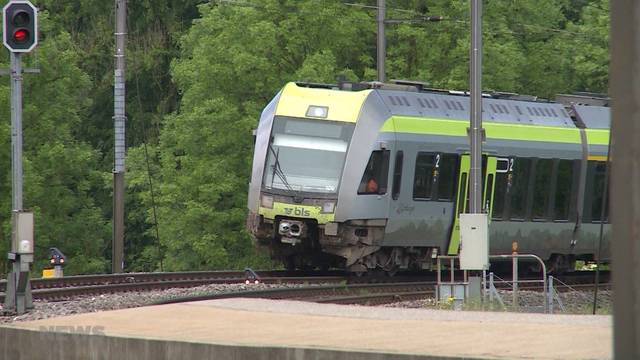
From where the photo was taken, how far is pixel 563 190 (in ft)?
96.6

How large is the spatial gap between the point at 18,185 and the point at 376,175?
946cm

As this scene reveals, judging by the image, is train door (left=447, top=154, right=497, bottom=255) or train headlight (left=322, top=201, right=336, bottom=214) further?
train door (left=447, top=154, right=497, bottom=255)

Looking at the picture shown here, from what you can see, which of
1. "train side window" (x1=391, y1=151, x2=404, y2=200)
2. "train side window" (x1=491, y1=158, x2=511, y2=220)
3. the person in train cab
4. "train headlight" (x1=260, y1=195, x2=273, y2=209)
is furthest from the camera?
"train side window" (x1=491, y1=158, x2=511, y2=220)

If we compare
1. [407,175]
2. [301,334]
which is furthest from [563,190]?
[301,334]

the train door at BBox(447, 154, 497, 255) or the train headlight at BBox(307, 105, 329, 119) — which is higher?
the train headlight at BBox(307, 105, 329, 119)

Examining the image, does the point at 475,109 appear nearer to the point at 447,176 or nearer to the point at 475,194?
the point at 475,194

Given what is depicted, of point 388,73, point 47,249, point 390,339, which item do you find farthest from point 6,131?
point 390,339

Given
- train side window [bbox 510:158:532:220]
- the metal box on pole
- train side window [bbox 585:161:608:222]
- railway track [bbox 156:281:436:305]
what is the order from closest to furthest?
1. railway track [bbox 156:281:436:305]
2. the metal box on pole
3. train side window [bbox 510:158:532:220]
4. train side window [bbox 585:161:608:222]

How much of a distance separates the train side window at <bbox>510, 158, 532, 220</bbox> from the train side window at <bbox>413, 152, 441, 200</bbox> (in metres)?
2.13

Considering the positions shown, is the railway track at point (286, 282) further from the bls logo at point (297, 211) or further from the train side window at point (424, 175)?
the train side window at point (424, 175)

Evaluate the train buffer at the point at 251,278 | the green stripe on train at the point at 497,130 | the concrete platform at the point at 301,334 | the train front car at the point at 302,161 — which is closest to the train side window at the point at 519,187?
the green stripe on train at the point at 497,130

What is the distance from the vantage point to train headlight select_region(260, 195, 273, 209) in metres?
25.8

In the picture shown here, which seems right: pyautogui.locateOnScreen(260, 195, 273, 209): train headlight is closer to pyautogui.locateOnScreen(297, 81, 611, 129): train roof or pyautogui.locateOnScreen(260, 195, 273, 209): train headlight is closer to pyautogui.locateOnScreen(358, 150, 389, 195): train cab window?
pyautogui.locateOnScreen(358, 150, 389, 195): train cab window

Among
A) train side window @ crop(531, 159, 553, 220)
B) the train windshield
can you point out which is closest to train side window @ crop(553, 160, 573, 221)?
train side window @ crop(531, 159, 553, 220)
